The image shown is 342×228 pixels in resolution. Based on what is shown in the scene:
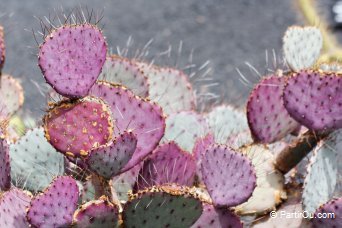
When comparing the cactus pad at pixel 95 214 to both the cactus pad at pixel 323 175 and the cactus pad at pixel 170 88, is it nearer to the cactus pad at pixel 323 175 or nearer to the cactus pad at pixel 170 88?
the cactus pad at pixel 323 175

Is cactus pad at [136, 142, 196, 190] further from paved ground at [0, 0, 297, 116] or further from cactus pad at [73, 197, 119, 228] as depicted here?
paved ground at [0, 0, 297, 116]

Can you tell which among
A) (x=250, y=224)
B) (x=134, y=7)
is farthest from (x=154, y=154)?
(x=134, y=7)

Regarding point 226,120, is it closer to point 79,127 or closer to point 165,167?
point 165,167

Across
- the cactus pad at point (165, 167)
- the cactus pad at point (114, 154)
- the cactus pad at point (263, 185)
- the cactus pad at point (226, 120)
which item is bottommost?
the cactus pad at point (263, 185)

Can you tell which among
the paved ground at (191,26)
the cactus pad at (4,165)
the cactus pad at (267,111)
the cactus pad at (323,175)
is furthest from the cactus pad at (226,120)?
the paved ground at (191,26)

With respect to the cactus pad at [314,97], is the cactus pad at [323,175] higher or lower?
lower

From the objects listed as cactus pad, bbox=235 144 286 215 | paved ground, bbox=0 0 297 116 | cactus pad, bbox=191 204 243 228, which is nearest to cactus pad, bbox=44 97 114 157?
cactus pad, bbox=191 204 243 228

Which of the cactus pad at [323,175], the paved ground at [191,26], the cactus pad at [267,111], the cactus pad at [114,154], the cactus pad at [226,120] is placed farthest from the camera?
the paved ground at [191,26]

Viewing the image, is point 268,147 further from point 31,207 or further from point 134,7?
point 134,7
